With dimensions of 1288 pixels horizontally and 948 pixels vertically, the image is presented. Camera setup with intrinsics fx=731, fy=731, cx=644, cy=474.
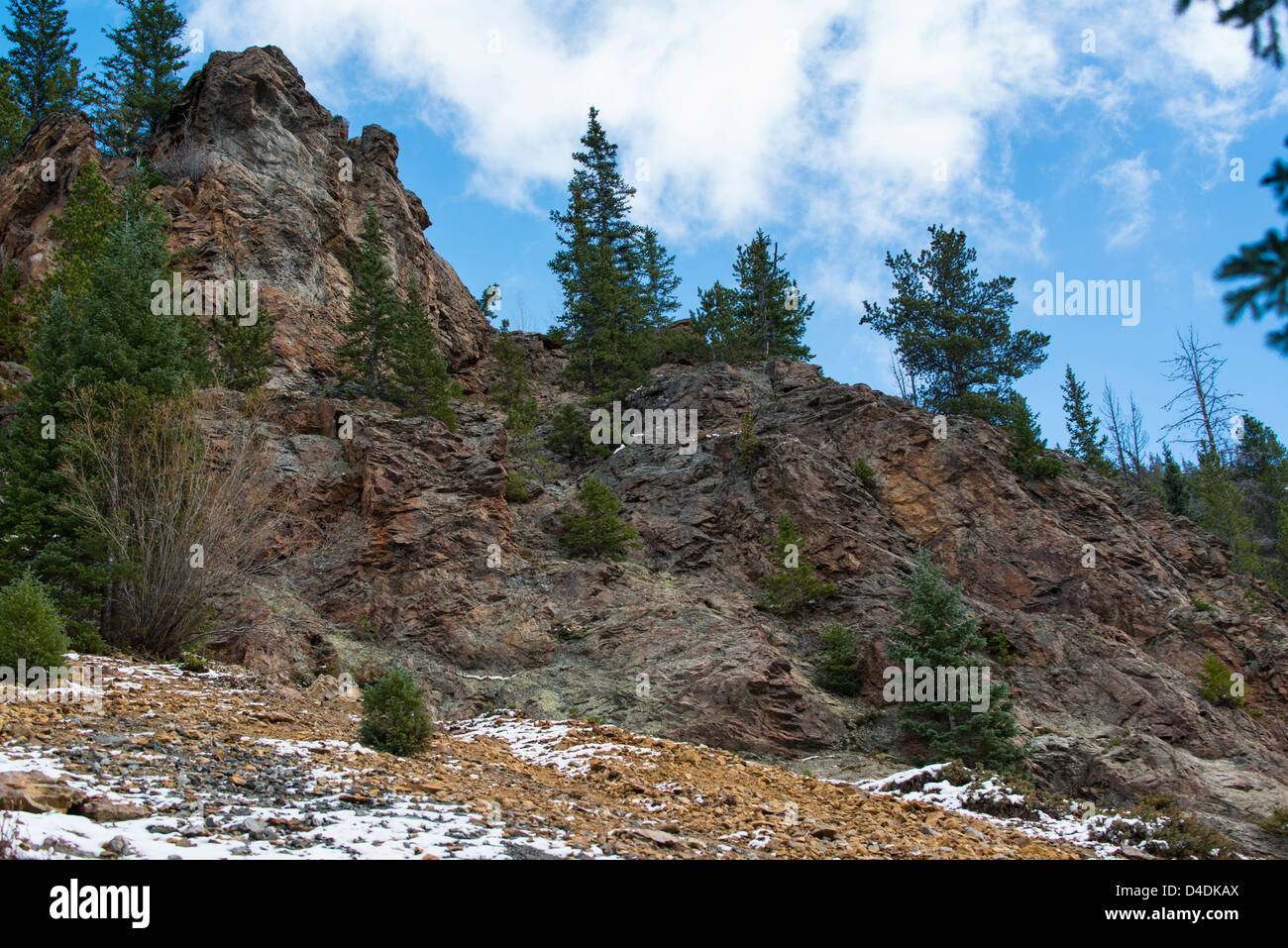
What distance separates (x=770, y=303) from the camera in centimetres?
4328

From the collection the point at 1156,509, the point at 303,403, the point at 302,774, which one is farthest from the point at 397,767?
the point at 1156,509

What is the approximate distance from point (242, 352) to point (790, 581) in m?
19.6

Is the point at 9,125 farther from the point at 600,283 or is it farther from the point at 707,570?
the point at 707,570

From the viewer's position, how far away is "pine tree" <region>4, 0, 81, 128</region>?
42.4 m

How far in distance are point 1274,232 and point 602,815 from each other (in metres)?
8.85

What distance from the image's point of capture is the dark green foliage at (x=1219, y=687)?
18.9 m

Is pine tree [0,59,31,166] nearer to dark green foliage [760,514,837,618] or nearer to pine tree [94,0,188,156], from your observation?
pine tree [94,0,188,156]

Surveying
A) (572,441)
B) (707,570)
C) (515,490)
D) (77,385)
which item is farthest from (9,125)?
(707,570)

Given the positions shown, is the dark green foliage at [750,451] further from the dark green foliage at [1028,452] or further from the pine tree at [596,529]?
the dark green foliage at [1028,452]

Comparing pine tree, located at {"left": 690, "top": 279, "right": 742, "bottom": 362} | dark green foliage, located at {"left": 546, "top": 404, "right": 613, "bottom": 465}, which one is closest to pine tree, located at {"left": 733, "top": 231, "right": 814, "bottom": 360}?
pine tree, located at {"left": 690, "top": 279, "right": 742, "bottom": 362}

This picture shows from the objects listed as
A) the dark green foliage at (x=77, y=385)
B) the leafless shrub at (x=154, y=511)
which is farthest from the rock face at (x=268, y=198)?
the leafless shrub at (x=154, y=511)

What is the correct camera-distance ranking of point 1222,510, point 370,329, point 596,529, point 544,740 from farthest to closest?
1. point 1222,510
2. point 370,329
3. point 596,529
4. point 544,740

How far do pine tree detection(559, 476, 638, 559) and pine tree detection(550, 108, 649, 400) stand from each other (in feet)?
38.2

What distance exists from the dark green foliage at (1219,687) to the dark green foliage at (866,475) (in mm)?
10295
